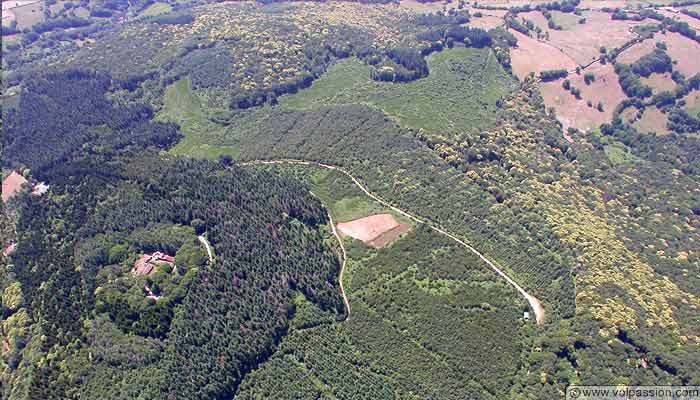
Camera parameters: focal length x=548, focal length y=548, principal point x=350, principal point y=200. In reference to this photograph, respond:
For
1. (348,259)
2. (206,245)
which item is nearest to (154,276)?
(206,245)

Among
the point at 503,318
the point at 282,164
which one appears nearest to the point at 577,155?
the point at 503,318

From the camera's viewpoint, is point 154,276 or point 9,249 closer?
point 154,276

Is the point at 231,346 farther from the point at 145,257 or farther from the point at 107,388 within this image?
A: the point at 145,257

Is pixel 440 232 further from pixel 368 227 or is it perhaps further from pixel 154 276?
pixel 154 276

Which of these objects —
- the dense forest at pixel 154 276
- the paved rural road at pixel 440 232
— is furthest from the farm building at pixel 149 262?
the paved rural road at pixel 440 232

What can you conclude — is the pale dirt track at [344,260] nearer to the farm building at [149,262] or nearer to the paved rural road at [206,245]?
the paved rural road at [206,245]
